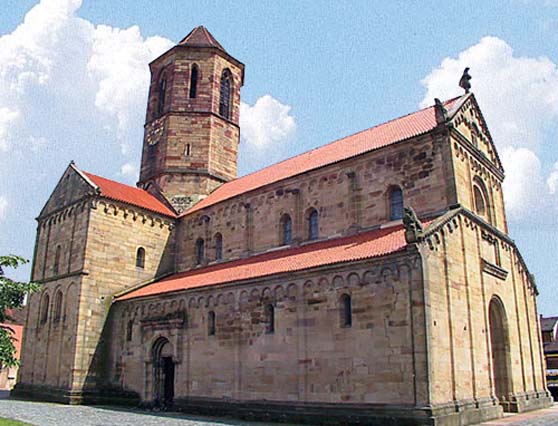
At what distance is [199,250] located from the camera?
30.4 meters

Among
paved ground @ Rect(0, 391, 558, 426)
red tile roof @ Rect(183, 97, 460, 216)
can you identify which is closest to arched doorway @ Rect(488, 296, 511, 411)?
paved ground @ Rect(0, 391, 558, 426)

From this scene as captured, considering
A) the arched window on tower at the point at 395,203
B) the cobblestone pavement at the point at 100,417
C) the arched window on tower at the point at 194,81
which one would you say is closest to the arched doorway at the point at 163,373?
the cobblestone pavement at the point at 100,417

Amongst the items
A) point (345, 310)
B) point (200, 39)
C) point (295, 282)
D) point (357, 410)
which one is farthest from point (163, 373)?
point (200, 39)

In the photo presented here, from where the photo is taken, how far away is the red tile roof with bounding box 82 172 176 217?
29.6 meters

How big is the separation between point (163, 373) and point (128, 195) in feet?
36.9

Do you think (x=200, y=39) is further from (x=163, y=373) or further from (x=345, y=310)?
(x=345, y=310)

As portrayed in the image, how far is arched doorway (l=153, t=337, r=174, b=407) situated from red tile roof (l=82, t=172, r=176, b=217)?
29.2 feet

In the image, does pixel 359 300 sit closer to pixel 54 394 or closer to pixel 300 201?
pixel 300 201

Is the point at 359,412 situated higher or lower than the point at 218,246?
lower

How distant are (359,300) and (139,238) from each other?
54.2ft

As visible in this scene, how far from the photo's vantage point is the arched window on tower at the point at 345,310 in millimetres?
17750

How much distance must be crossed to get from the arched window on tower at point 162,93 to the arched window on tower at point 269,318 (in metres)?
20.9

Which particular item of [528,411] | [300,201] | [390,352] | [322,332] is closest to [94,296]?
[300,201]

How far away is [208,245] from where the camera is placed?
29.3 metres
